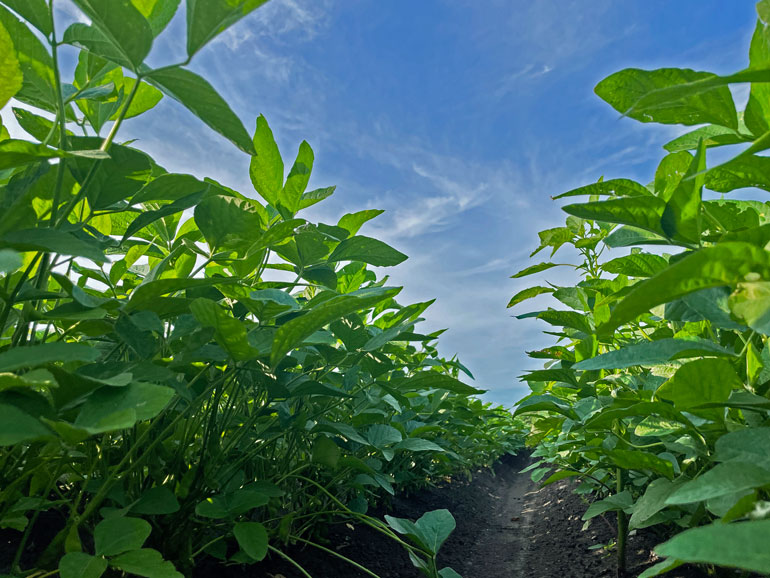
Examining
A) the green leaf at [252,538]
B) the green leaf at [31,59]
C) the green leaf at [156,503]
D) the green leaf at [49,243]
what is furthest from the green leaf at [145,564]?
the green leaf at [31,59]

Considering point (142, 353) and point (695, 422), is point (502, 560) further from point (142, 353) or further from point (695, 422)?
point (142, 353)

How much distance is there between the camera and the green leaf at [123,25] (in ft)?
1.70

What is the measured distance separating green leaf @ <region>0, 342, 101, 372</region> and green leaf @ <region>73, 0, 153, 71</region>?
0.33 meters

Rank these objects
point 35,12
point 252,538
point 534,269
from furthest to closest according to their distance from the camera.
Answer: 1. point 534,269
2. point 252,538
3. point 35,12

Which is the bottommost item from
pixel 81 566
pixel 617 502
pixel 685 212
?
pixel 81 566

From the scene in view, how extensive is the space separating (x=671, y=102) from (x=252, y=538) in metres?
0.93

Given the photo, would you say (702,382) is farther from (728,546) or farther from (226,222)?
(226,222)

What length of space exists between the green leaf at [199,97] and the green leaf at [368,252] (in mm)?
347

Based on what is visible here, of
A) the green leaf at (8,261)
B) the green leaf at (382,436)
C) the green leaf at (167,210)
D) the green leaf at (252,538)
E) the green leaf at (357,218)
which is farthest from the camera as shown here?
the green leaf at (382,436)

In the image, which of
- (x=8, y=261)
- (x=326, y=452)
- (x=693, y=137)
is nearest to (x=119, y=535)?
(x=8, y=261)

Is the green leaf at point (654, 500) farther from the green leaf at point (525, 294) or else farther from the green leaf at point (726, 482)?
the green leaf at point (525, 294)

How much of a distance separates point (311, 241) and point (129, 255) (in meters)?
0.47

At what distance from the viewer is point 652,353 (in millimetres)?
583

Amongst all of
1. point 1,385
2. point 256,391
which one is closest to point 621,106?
point 1,385
